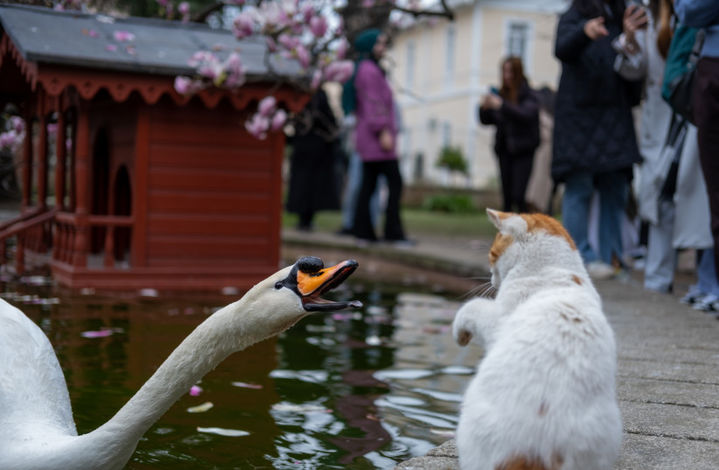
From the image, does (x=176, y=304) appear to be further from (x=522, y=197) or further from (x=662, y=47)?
(x=522, y=197)

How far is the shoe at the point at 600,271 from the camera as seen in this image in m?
8.33

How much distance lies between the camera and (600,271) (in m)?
8.34

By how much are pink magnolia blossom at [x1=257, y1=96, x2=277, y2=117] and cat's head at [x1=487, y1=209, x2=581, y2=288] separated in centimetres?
530

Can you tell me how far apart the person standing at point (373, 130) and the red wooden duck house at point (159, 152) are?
307cm

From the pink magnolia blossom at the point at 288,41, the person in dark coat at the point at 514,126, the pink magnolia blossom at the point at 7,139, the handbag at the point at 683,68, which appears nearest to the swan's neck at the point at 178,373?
the handbag at the point at 683,68

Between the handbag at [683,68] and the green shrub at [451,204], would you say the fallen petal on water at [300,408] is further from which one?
the green shrub at [451,204]

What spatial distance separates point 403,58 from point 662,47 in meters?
41.3

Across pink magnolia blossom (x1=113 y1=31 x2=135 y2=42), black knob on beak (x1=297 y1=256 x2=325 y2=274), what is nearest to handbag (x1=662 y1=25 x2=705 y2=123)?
black knob on beak (x1=297 y1=256 x2=325 y2=274)

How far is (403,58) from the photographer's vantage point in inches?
1886

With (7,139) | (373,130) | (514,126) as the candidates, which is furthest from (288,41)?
(7,139)

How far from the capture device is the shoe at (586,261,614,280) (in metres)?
8.33

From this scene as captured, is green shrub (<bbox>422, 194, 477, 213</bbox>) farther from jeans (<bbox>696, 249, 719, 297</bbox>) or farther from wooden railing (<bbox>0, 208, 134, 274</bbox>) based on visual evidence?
jeans (<bbox>696, 249, 719, 297</bbox>)

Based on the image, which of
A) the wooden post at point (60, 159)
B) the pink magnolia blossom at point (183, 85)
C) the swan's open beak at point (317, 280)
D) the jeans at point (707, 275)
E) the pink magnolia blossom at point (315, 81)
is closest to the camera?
the swan's open beak at point (317, 280)

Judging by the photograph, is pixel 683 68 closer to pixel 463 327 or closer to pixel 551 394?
pixel 463 327
